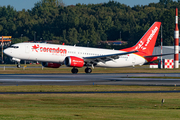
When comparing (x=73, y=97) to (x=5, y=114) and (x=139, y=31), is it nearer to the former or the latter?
(x=5, y=114)

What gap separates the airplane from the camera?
180 feet

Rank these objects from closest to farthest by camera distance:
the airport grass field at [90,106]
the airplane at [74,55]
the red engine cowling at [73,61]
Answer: the airport grass field at [90,106] → the red engine cowling at [73,61] → the airplane at [74,55]

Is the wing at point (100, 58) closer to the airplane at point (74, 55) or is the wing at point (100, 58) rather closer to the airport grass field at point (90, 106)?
the airplane at point (74, 55)

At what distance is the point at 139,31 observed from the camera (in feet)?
619

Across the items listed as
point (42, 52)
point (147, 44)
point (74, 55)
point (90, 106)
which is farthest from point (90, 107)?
point (147, 44)

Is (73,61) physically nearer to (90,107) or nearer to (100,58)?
(100,58)

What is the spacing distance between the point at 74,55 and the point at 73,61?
281cm

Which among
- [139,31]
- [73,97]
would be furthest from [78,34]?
[73,97]

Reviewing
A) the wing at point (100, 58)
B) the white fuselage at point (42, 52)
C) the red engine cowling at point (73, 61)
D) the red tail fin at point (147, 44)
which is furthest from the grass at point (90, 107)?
the red tail fin at point (147, 44)

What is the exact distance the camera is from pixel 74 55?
5731 centimetres

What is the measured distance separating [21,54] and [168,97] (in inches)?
1347

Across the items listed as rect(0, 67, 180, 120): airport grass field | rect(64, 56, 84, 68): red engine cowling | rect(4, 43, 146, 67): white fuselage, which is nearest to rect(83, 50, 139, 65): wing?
rect(4, 43, 146, 67): white fuselage

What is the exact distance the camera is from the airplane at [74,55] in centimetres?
5494

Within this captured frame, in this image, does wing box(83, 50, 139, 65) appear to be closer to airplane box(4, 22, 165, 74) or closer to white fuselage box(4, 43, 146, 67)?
airplane box(4, 22, 165, 74)
